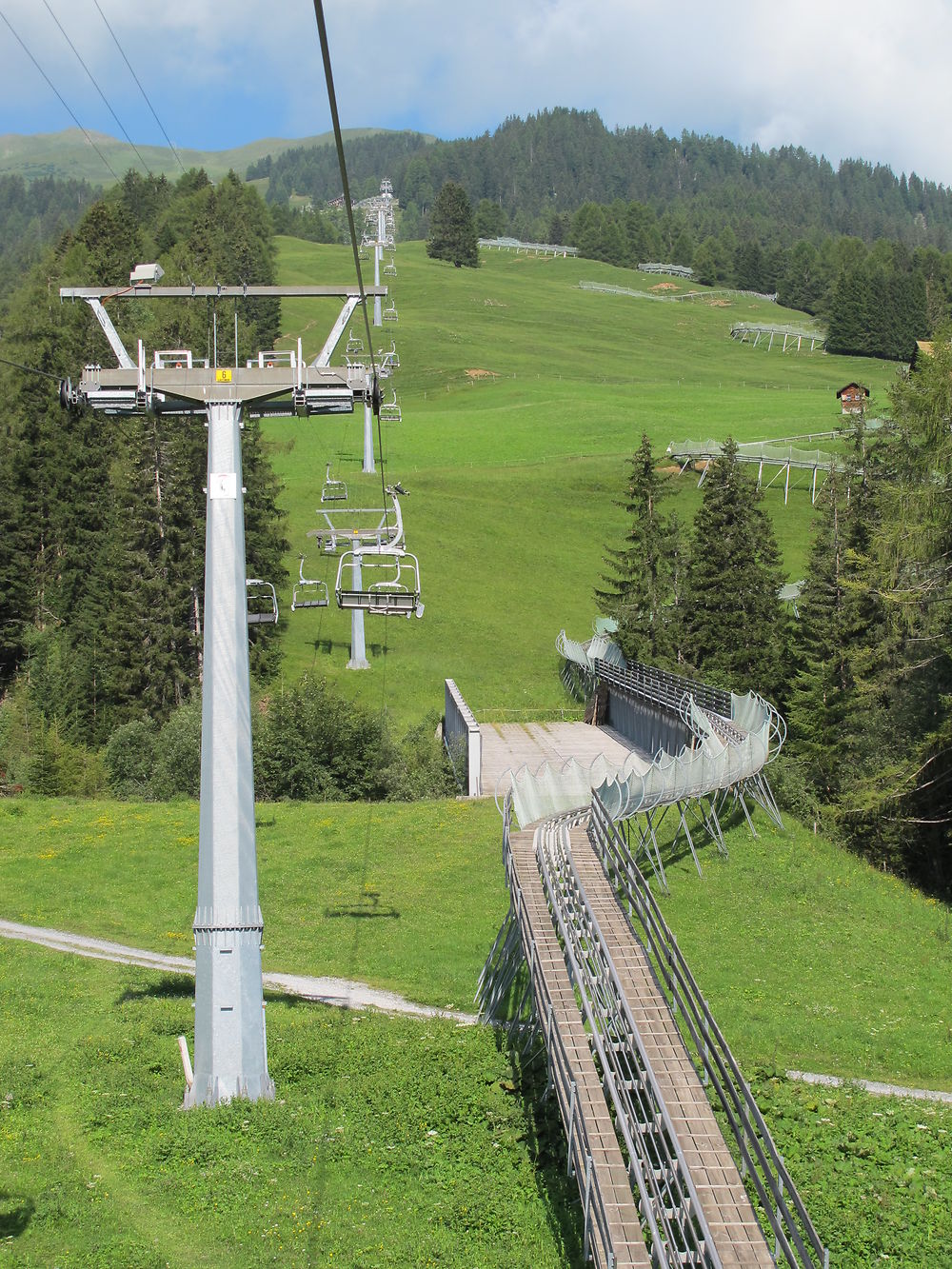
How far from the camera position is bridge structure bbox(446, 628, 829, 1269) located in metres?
11.5

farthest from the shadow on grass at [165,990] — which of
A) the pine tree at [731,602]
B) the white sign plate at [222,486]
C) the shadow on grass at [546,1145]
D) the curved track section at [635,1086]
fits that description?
the pine tree at [731,602]

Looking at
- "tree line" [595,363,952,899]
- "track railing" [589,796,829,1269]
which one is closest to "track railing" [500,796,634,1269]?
"track railing" [589,796,829,1269]

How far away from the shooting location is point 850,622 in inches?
1703

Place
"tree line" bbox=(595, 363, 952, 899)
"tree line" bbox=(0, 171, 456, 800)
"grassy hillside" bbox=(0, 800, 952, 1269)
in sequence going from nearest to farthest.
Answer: "grassy hillside" bbox=(0, 800, 952, 1269) < "tree line" bbox=(595, 363, 952, 899) < "tree line" bbox=(0, 171, 456, 800)

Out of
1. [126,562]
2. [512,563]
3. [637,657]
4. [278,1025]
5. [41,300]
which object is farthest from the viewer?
[41,300]

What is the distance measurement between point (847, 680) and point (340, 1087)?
102ft

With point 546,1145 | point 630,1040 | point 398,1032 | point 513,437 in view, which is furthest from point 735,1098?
point 513,437

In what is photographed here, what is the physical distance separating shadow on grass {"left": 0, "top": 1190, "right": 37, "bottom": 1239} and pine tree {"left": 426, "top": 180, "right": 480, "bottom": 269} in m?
176

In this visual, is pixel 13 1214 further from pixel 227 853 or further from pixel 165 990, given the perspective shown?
pixel 165 990

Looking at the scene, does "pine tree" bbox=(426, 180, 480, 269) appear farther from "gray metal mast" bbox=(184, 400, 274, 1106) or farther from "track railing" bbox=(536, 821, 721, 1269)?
"gray metal mast" bbox=(184, 400, 274, 1106)

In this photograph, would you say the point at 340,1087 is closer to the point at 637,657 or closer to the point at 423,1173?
the point at 423,1173

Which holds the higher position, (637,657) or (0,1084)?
(0,1084)

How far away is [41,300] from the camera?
288 ft

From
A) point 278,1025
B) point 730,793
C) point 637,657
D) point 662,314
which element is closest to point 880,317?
point 662,314
